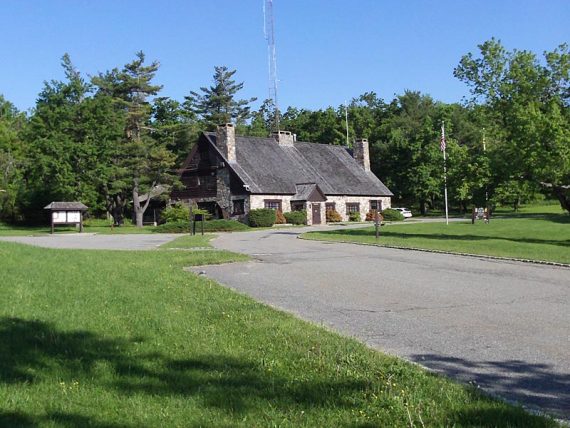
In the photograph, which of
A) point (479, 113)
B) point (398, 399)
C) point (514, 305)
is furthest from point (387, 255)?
point (398, 399)

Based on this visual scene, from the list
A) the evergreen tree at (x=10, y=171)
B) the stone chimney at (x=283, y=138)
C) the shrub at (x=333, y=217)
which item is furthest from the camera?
the stone chimney at (x=283, y=138)

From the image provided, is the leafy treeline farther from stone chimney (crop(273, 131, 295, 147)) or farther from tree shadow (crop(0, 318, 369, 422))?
tree shadow (crop(0, 318, 369, 422))

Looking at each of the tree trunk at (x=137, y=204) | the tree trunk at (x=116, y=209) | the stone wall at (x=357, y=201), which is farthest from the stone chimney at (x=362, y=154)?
the tree trunk at (x=116, y=209)

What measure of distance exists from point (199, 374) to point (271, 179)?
49.6 metres

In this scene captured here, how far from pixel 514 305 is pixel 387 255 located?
10.2 m

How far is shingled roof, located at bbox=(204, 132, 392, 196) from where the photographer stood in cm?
5472

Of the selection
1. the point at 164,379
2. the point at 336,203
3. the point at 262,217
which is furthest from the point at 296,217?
the point at 164,379

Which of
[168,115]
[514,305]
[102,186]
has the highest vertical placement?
[168,115]

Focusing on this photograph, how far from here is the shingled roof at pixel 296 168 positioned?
54719 mm

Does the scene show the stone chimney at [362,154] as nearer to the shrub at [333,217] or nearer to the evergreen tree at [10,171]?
the shrub at [333,217]

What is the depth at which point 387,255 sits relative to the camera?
20547mm

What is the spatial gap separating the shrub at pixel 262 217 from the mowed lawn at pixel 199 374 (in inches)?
1578

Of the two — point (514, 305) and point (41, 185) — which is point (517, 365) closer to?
point (514, 305)

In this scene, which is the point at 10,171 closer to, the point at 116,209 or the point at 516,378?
the point at 116,209
